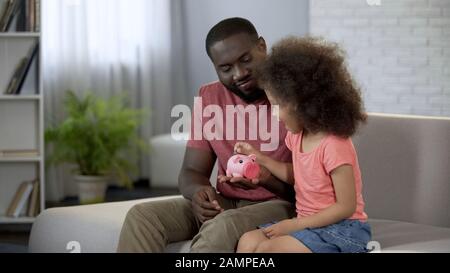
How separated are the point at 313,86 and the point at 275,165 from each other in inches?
7.0

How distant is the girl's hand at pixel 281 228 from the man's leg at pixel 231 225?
0.11 feet

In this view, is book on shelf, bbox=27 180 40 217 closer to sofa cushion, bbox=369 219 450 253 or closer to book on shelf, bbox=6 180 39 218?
book on shelf, bbox=6 180 39 218

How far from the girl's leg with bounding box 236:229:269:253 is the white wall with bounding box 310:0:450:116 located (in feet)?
7.04

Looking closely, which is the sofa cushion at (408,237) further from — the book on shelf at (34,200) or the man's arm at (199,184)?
the book on shelf at (34,200)

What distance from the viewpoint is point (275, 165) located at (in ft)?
4.95

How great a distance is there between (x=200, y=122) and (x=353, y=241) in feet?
1.28

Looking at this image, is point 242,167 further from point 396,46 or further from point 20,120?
point 396,46

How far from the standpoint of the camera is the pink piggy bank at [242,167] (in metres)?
1.43

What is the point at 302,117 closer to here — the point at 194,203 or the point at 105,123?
the point at 194,203

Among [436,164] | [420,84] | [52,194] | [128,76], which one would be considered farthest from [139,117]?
[436,164]

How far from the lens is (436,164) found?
1812 millimetres

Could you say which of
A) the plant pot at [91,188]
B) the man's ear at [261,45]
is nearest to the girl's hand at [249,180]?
the man's ear at [261,45]

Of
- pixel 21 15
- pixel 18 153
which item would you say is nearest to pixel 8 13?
pixel 21 15
